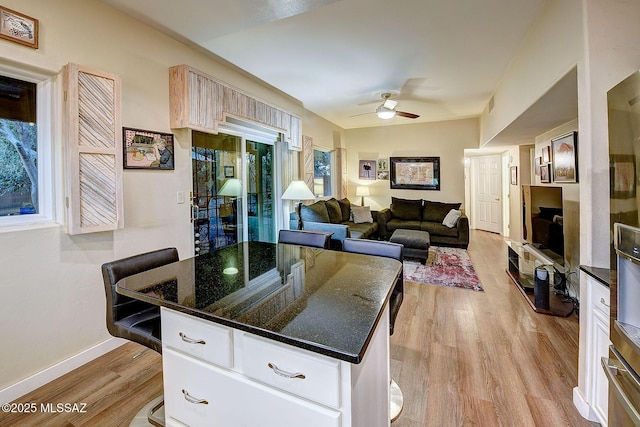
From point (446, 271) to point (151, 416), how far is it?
3.86 meters

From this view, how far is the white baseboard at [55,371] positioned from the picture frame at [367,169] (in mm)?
6129

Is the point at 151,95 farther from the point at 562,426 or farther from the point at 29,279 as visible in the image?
the point at 562,426

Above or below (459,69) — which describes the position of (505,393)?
below

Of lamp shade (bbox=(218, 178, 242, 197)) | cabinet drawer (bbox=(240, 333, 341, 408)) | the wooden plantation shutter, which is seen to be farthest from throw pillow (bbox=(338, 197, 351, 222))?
cabinet drawer (bbox=(240, 333, 341, 408))

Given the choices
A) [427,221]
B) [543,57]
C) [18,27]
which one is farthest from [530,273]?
[18,27]

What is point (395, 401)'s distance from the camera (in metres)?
1.75

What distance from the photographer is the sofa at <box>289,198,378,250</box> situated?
436cm

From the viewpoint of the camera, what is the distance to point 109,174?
85.7 inches

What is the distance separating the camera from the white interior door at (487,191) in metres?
7.11

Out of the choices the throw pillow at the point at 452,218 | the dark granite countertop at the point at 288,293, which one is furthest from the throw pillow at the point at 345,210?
the dark granite countertop at the point at 288,293

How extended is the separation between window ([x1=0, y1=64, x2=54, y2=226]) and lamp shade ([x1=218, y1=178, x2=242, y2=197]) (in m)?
1.70

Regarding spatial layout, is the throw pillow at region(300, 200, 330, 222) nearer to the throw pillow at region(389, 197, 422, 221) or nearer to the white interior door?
the throw pillow at region(389, 197, 422, 221)

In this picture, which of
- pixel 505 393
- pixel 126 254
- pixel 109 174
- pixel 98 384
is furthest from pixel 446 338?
pixel 109 174

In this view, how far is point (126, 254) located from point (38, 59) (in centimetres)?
148
